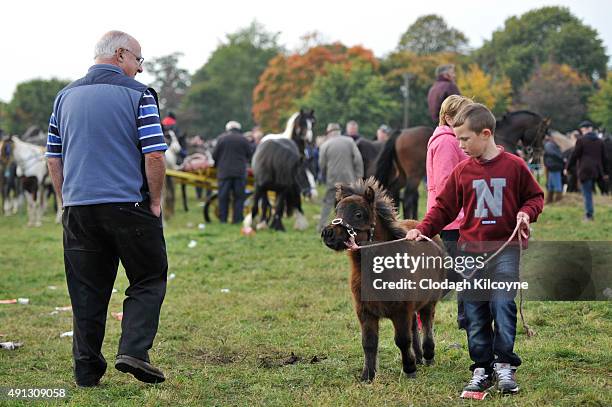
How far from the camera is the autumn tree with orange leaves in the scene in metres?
67.4

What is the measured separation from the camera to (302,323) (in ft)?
28.1

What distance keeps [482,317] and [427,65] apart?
6566 cm

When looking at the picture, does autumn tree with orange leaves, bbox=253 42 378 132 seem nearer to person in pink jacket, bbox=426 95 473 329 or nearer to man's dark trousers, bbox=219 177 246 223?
man's dark trousers, bbox=219 177 246 223

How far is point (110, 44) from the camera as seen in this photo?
19.4 ft

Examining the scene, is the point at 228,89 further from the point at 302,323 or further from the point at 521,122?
the point at 302,323

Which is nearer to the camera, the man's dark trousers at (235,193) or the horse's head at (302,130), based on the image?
the horse's head at (302,130)

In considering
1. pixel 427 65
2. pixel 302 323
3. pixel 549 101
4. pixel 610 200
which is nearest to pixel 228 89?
pixel 427 65

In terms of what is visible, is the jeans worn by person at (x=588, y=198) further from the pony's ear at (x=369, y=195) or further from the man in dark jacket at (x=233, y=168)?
the pony's ear at (x=369, y=195)

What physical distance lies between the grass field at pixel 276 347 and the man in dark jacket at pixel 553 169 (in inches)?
425

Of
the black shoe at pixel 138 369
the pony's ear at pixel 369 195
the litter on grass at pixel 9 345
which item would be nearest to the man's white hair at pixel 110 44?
the pony's ear at pixel 369 195

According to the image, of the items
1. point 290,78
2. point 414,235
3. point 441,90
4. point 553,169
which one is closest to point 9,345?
point 414,235

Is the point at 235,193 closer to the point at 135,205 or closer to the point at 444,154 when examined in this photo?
the point at 444,154

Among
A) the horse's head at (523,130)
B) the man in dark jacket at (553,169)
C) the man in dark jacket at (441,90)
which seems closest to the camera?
the man in dark jacket at (441,90)

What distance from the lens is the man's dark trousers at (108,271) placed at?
572 centimetres
